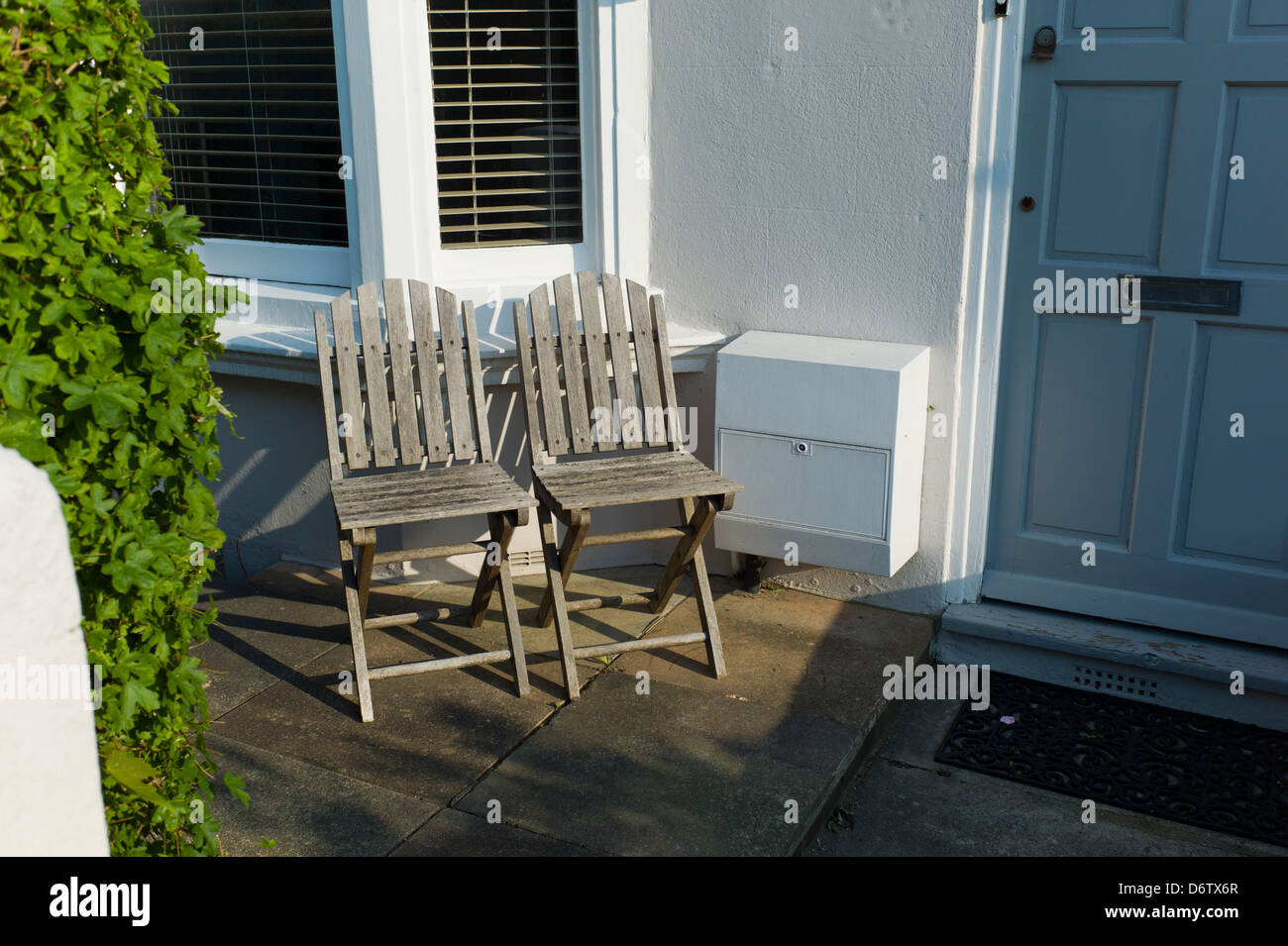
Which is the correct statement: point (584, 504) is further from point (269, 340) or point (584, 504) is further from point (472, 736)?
point (269, 340)

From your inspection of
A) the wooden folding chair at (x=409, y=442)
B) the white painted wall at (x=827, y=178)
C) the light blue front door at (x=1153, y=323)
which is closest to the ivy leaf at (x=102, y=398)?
the wooden folding chair at (x=409, y=442)

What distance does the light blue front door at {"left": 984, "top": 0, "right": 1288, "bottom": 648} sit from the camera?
3908mm

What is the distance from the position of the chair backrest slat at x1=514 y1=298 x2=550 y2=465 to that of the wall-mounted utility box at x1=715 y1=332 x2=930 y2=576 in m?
0.69

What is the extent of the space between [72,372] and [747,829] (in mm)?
2099

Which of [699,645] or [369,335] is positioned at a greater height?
[369,335]

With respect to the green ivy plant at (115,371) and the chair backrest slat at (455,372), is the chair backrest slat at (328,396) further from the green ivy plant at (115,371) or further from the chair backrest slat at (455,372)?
the green ivy plant at (115,371)

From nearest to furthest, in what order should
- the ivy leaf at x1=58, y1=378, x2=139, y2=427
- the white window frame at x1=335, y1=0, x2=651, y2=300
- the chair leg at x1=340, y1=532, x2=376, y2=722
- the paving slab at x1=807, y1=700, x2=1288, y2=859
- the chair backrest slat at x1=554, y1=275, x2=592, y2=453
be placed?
1. the ivy leaf at x1=58, y1=378, x2=139, y2=427
2. the paving slab at x1=807, y1=700, x2=1288, y2=859
3. the chair leg at x1=340, y1=532, x2=376, y2=722
4. the chair backrest slat at x1=554, y1=275, x2=592, y2=453
5. the white window frame at x1=335, y1=0, x2=651, y2=300

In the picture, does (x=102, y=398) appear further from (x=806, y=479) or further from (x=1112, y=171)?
(x=1112, y=171)

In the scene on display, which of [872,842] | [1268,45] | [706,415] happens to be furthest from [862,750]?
[1268,45]

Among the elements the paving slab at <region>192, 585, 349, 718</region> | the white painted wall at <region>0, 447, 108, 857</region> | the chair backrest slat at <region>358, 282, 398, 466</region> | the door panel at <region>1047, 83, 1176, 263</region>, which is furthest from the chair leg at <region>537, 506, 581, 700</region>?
the white painted wall at <region>0, 447, 108, 857</region>

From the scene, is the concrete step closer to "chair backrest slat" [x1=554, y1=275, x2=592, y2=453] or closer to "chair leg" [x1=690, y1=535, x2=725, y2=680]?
"chair leg" [x1=690, y1=535, x2=725, y2=680]

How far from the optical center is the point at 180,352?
104 inches

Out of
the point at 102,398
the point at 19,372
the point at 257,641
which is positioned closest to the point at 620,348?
the point at 257,641

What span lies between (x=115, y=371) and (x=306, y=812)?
1.49 metres
